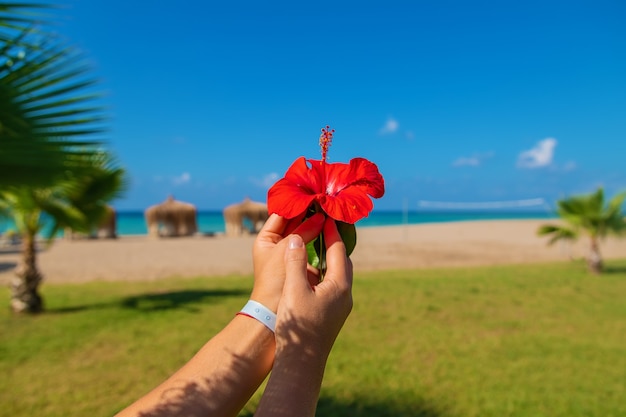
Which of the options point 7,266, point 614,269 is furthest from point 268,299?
point 7,266

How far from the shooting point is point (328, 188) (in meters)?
1.05

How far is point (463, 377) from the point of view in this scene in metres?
3.95

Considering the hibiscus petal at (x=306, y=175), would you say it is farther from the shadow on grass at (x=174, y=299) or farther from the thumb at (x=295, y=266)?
the shadow on grass at (x=174, y=299)

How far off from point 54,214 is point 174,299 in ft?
6.79

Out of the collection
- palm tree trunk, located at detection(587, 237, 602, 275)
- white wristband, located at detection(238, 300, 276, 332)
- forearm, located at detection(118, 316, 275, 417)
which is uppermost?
white wristband, located at detection(238, 300, 276, 332)

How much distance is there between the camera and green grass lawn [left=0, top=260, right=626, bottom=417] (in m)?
3.52

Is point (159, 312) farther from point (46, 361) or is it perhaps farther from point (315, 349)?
point (315, 349)

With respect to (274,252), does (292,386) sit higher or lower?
lower

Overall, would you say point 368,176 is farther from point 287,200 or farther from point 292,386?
point 292,386

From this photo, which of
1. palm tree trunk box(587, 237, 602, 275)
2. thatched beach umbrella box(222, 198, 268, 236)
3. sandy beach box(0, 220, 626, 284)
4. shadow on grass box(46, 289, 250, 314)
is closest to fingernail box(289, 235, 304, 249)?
shadow on grass box(46, 289, 250, 314)

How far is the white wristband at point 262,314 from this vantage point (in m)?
0.98

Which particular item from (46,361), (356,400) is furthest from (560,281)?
(46,361)

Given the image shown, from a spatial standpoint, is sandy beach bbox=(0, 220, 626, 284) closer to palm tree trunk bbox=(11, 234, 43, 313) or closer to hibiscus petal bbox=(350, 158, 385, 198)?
palm tree trunk bbox=(11, 234, 43, 313)

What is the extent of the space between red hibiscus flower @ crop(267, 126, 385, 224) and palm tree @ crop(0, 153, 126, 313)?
19.0 ft
